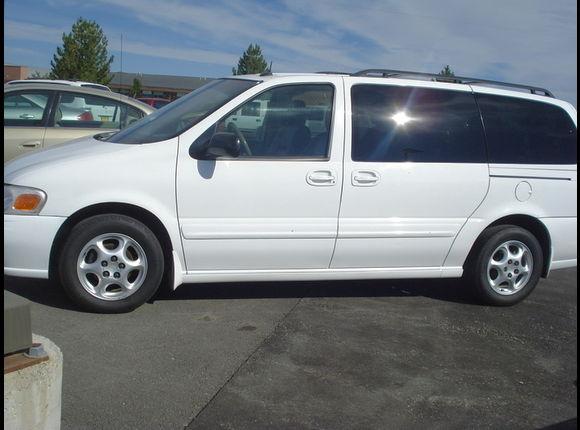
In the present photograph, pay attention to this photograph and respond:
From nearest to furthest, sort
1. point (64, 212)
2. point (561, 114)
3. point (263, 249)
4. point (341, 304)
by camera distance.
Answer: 1. point (64, 212)
2. point (263, 249)
3. point (341, 304)
4. point (561, 114)

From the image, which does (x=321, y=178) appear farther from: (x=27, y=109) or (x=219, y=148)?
(x=27, y=109)

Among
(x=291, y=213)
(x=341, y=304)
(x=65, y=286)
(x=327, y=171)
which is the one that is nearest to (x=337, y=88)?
(x=327, y=171)

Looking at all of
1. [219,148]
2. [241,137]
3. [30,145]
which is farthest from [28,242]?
[30,145]

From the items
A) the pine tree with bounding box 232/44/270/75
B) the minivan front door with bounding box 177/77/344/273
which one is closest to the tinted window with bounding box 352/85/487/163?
the minivan front door with bounding box 177/77/344/273

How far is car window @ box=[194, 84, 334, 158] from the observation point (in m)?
4.86

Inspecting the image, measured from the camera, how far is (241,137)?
192 inches

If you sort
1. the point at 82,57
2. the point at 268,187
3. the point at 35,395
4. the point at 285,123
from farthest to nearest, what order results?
the point at 82,57 → the point at 285,123 → the point at 268,187 → the point at 35,395

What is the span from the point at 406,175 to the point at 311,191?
793 millimetres

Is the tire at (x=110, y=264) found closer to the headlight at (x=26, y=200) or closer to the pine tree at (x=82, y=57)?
the headlight at (x=26, y=200)

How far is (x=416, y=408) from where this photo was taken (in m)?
3.54

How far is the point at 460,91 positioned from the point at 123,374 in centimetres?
357

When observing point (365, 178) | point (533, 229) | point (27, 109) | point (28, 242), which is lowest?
point (28, 242)

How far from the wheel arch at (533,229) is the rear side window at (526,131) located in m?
0.48

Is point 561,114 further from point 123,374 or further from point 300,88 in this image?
point 123,374
